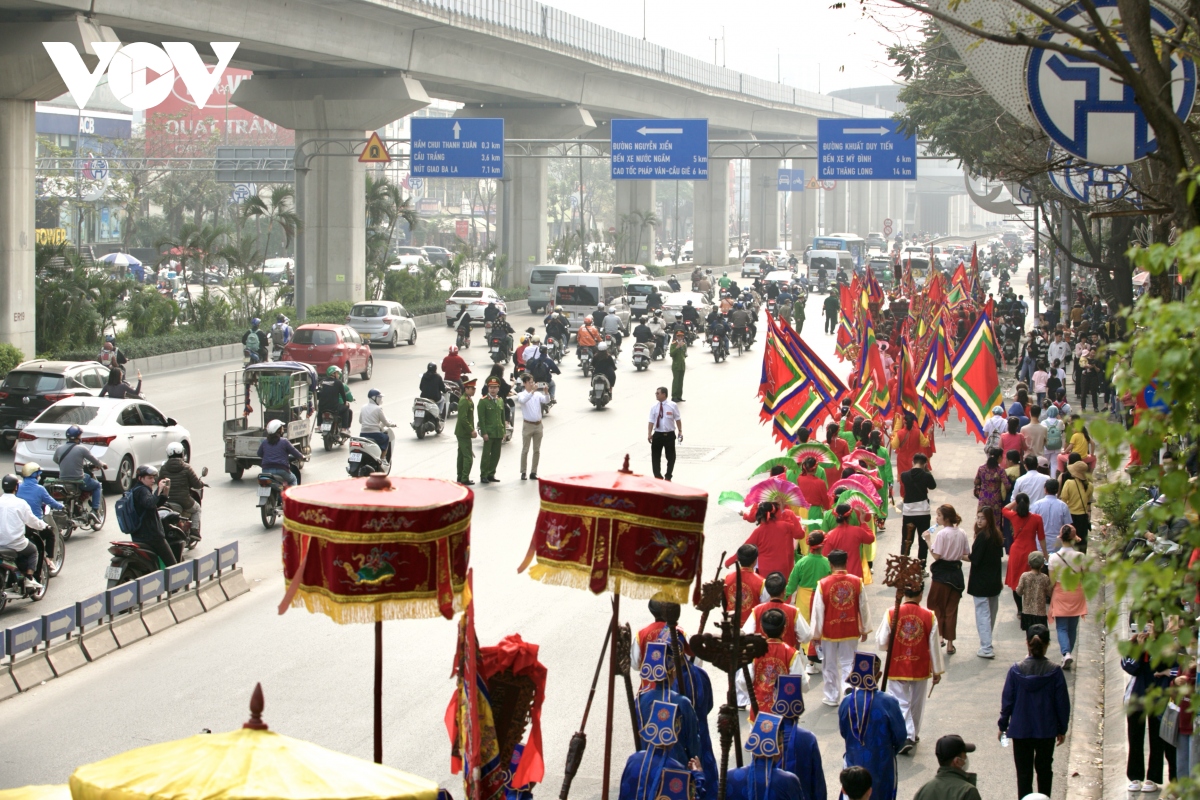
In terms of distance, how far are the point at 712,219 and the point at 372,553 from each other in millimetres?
82064

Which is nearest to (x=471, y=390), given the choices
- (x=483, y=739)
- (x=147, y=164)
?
(x=483, y=739)

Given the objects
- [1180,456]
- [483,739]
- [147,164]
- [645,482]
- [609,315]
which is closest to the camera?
[1180,456]

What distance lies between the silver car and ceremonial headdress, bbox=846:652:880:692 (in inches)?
1291

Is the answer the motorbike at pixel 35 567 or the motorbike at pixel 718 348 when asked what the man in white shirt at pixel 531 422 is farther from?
the motorbike at pixel 718 348

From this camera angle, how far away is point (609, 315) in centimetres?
3797

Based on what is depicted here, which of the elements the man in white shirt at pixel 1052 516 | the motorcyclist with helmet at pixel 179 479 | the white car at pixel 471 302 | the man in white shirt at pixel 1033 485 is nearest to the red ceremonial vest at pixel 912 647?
the man in white shirt at pixel 1052 516

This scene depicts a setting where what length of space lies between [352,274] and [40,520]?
105ft

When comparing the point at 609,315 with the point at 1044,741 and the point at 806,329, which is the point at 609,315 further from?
the point at 1044,741

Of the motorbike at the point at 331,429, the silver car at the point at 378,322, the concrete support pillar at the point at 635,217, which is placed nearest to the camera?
the motorbike at the point at 331,429

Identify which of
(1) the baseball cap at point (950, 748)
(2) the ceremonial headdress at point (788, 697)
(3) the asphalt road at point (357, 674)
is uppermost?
(2) the ceremonial headdress at point (788, 697)

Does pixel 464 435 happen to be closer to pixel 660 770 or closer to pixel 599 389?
pixel 599 389

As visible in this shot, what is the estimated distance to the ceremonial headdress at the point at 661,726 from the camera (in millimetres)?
7004

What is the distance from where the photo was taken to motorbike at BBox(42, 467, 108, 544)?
15.9 m

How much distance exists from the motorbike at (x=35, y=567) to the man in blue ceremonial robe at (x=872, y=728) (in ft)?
27.3
